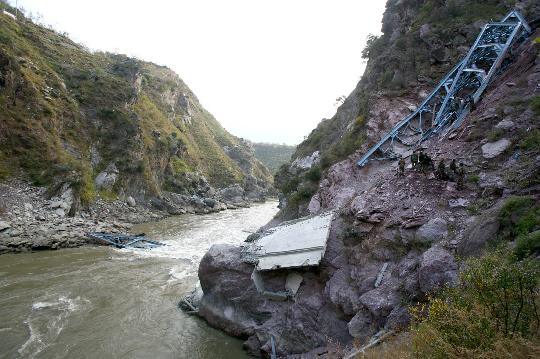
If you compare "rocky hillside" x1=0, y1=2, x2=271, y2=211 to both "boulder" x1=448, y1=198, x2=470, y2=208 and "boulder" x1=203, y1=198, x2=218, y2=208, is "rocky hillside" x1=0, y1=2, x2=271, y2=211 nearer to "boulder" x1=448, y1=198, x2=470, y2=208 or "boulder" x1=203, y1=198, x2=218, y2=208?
"boulder" x1=203, y1=198, x2=218, y2=208

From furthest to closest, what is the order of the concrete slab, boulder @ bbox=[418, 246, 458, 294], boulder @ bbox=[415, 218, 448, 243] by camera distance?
the concrete slab < boulder @ bbox=[415, 218, 448, 243] < boulder @ bbox=[418, 246, 458, 294]

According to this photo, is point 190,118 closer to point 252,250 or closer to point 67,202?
point 67,202

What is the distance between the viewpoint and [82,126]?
43906 millimetres

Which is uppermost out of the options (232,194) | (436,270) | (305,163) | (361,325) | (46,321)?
(305,163)

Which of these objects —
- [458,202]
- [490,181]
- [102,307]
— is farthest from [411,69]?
[102,307]

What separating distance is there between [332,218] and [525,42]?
11.7m

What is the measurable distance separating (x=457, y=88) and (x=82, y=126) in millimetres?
40702

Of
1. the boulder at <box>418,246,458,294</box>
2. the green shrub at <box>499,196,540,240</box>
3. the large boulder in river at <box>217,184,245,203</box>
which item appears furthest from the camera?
the large boulder in river at <box>217,184,245,203</box>

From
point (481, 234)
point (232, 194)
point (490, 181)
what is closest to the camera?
point (481, 234)

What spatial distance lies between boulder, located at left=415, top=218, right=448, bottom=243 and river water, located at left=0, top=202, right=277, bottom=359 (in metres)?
6.35

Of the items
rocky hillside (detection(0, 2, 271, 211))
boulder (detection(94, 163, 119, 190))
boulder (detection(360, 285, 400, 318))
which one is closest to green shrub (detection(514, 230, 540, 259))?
boulder (detection(360, 285, 400, 318))

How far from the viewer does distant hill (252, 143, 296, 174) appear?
148375 mm

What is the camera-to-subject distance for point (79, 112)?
4488 centimetres

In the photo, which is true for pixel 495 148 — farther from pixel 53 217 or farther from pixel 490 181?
pixel 53 217
